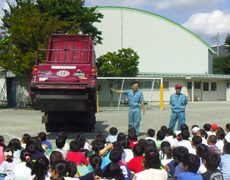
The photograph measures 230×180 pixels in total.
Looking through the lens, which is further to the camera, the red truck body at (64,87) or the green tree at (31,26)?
the green tree at (31,26)

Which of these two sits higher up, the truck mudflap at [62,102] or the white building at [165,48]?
the white building at [165,48]

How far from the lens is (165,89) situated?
4094cm

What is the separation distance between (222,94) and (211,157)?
136 ft

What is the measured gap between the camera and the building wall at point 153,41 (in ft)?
137

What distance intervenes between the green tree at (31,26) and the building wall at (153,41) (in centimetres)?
890

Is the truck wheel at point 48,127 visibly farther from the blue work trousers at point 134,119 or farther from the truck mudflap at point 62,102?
the blue work trousers at point 134,119

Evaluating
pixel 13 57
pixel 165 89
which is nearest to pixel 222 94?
pixel 165 89

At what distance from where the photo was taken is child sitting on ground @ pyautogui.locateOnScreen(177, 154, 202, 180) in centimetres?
558

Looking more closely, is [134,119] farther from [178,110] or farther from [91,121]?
[91,121]

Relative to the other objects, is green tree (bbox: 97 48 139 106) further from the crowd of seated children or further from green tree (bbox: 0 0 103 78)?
the crowd of seated children

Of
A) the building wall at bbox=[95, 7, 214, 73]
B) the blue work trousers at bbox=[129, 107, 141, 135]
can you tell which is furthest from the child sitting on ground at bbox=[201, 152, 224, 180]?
the building wall at bbox=[95, 7, 214, 73]

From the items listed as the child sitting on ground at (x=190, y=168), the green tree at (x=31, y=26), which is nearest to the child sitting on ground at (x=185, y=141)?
the child sitting on ground at (x=190, y=168)

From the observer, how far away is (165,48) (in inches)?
1758

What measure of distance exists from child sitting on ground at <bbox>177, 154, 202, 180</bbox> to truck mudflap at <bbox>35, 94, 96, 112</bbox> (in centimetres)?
763
